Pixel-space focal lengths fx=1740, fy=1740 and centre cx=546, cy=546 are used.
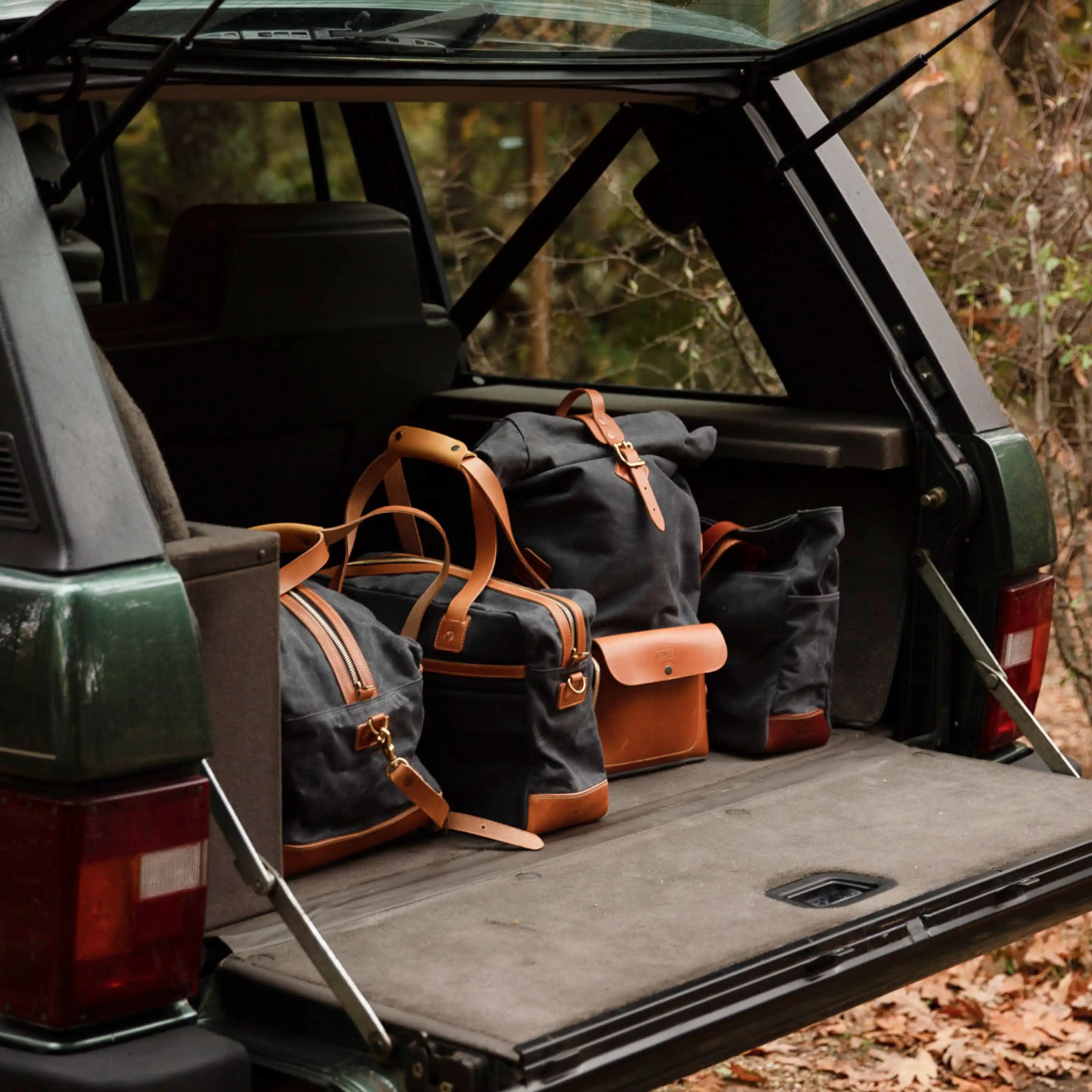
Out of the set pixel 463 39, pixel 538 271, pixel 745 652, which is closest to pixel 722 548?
pixel 745 652

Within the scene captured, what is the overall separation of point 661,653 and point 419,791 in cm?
55

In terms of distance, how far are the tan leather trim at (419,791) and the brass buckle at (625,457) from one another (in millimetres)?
672

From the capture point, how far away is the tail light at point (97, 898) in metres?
1.82

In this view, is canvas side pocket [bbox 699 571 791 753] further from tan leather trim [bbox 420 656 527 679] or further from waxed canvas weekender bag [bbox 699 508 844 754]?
tan leather trim [bbox 420 656 527 679]

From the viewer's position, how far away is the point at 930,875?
2.29 meters

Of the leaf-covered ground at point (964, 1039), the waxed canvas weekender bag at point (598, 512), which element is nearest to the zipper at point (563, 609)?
the waxed canvas weekender bag at point (598, 512)

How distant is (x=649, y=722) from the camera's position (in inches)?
112

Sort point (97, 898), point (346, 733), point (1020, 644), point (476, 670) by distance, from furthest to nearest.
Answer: point (1020, 644) → point (476, 670) → point (346, 733) → point (97, 898)

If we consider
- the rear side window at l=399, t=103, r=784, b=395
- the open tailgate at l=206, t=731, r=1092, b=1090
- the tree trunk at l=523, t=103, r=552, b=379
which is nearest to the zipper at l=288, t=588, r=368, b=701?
the open tailgate at l=206, t=731, r=1092, b=1090

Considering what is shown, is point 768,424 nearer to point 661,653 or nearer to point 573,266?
point 661,653

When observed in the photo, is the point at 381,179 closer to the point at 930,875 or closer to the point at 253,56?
the point at 253,56

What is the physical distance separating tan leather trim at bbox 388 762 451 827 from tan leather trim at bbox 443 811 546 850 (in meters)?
0.04

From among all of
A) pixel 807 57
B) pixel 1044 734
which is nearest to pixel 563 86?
pixel 807 57

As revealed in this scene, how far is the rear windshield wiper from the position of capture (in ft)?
7.98
